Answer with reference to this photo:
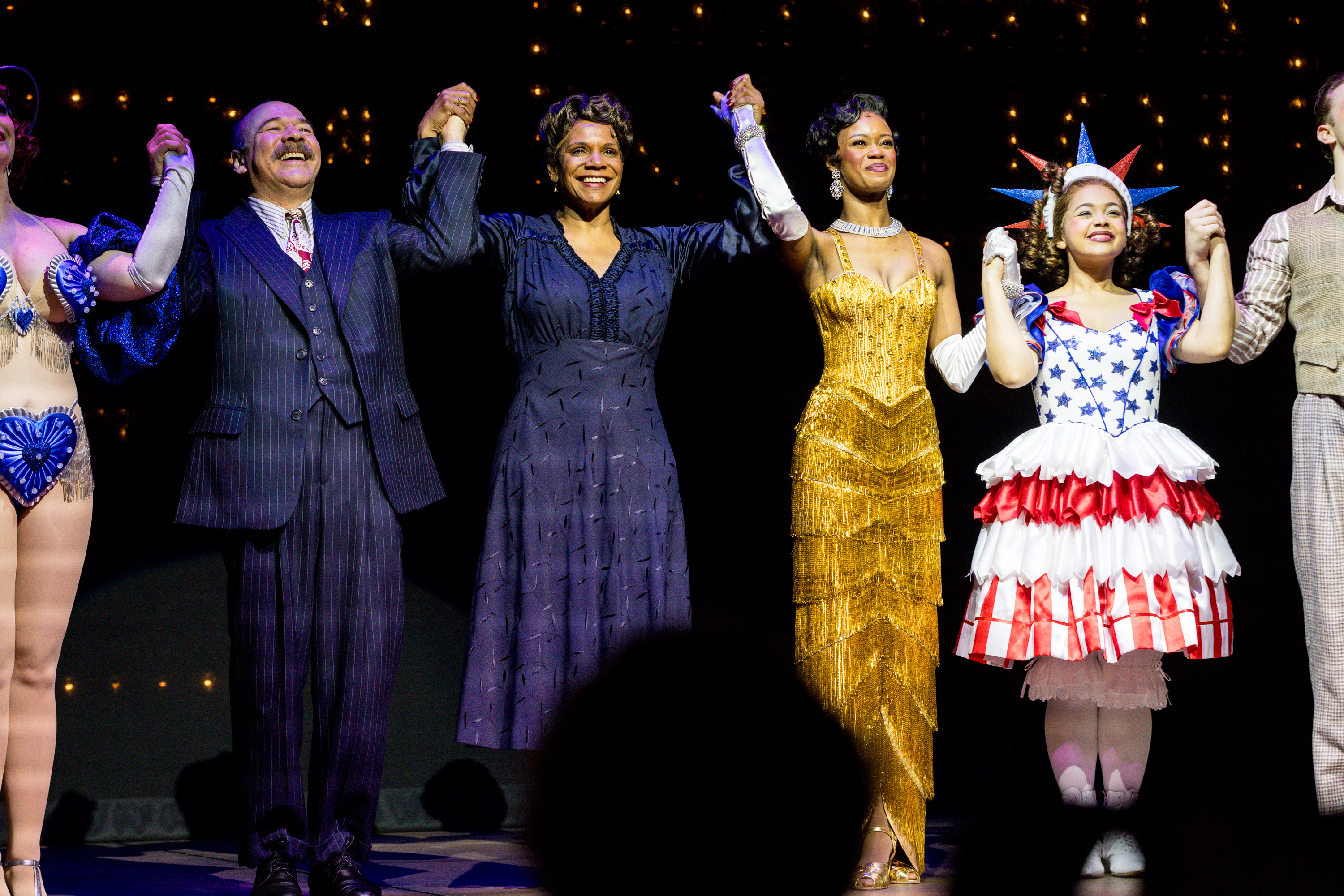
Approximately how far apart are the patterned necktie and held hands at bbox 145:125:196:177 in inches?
9.6

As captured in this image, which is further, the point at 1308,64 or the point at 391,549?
the point at 1308,64

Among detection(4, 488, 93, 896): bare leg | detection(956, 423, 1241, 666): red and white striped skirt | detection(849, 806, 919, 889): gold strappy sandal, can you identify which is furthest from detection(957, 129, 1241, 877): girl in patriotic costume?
detection(4, 488, 93, 896): bare leg

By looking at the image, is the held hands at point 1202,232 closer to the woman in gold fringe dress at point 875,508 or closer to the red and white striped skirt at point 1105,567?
the red and white striped skirt at point 1105,567

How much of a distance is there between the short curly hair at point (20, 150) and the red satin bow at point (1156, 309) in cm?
264

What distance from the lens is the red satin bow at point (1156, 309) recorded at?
364 centimetres

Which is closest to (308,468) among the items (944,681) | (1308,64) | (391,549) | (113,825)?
(391,549)

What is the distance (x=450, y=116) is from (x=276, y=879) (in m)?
1.77

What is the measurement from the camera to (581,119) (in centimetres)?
362

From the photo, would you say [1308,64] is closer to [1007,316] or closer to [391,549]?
[1007,316]

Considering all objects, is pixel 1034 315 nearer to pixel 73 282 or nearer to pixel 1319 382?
pixel 1319 382

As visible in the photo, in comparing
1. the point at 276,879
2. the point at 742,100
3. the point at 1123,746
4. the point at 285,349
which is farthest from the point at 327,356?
the point at 1123,746

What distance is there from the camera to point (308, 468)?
10.6ft

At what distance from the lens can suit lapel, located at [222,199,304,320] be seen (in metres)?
3.24

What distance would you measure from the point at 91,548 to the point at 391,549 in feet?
4.90
